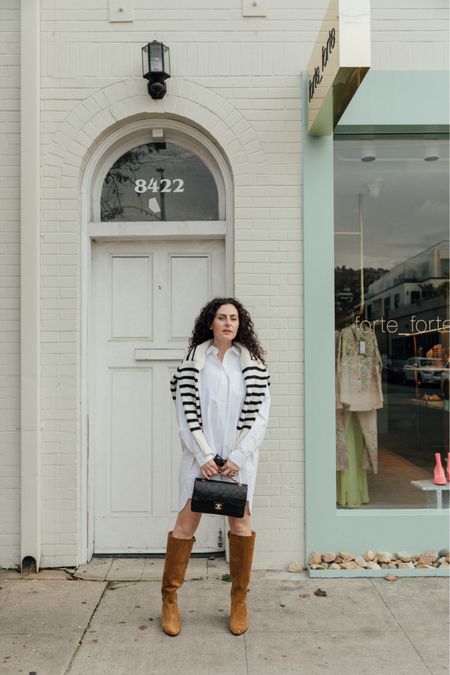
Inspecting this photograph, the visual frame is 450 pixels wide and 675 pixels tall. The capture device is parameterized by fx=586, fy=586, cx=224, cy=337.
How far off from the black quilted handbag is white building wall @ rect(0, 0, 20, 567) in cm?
185

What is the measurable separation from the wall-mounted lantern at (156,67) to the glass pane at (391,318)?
4.90ft

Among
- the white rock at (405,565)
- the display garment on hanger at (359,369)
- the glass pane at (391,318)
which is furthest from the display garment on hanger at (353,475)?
the white rock at (405,565)

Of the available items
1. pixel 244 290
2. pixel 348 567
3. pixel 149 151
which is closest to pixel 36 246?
pixel 149 151

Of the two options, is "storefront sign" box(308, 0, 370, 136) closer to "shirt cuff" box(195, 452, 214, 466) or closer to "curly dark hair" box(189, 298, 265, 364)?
"curly dark hair" box(189, 298, 265, 364)

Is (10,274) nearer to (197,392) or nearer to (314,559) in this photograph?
(197,392)

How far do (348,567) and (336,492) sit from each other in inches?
22.0

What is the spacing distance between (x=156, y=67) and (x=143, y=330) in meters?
1.99

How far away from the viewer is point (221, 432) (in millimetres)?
→ 3477

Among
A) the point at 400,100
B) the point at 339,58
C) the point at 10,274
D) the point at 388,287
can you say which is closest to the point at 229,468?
the point at 388,287

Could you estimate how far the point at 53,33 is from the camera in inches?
179

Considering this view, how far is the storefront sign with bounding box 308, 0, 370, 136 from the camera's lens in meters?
3.47

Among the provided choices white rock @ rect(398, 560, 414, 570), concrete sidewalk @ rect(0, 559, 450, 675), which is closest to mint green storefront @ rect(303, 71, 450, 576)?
white rock @ rect(398, 560, 414, 570)

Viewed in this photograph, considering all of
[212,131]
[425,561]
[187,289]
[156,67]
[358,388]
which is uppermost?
[156,67]

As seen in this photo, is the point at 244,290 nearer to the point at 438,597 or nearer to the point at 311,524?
the point at 311,524
